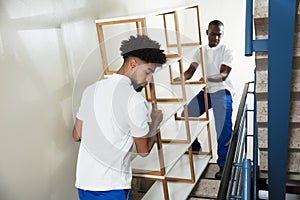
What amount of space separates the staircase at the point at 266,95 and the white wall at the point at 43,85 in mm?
886

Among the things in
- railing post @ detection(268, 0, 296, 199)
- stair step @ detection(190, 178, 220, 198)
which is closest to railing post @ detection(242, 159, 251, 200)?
railing post @ detection(268, 0, 296, 199)

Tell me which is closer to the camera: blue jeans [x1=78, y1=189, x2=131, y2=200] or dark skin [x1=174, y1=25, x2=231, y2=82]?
blue jeans [x1=78, y1=189, x2=131, y2=200]

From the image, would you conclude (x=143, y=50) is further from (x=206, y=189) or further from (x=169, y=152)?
(x=206, y=189)

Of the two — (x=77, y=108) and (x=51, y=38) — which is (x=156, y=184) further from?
(x=51, y=38)

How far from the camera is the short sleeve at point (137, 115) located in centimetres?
136

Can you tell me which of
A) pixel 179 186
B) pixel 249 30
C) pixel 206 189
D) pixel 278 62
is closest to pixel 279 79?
pixel 278 62

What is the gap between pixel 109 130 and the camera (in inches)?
54.5

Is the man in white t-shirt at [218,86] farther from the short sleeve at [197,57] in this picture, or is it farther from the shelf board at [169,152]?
the shelf board at [169,152]

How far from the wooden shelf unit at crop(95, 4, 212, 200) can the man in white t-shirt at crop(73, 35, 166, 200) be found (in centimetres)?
23

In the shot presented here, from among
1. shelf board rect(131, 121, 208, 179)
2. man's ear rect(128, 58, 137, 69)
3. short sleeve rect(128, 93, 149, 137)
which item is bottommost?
shelf board rect(131, 121, 208, 179)

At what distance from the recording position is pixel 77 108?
5.39ft

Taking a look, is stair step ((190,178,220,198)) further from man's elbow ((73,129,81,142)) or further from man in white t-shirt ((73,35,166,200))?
man's elbow ((73,129,81,142))

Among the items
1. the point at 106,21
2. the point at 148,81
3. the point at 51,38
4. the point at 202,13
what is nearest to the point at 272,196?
the point at 148,81

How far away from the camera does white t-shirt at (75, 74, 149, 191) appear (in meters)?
1.36
